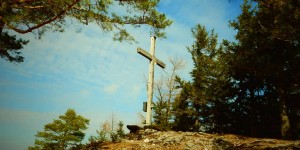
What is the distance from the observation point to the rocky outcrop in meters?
9.60

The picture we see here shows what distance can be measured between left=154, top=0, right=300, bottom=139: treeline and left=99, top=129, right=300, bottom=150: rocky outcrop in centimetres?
601

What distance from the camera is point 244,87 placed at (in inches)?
870

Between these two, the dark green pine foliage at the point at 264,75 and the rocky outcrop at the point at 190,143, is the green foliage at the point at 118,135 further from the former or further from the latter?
the dark green pine foliage at the point at 264,75

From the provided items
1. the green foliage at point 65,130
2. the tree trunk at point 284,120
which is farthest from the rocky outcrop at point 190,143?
the green foliage at point 65,130

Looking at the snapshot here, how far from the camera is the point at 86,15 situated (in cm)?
933

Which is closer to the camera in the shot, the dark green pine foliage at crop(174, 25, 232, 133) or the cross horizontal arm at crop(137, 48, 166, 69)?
the cross horizontal arm at crop(137, 48, 166, 69)

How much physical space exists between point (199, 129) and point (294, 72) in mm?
9591

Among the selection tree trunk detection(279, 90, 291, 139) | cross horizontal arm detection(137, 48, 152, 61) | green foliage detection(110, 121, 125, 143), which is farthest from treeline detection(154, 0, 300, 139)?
cross horizontal arm detection(137, 48, 152, 61)

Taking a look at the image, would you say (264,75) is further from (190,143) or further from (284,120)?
(190,143)

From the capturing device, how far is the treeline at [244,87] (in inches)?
712

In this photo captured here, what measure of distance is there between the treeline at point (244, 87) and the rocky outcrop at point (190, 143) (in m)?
6.01

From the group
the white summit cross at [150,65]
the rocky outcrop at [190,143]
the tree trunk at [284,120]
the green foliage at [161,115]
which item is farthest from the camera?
the green foliage at [161,115]

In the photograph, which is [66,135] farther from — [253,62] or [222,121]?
[253,62]

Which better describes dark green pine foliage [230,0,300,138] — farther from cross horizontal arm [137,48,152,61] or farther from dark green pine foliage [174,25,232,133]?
cross horizontal arm [137,48,152,61]
